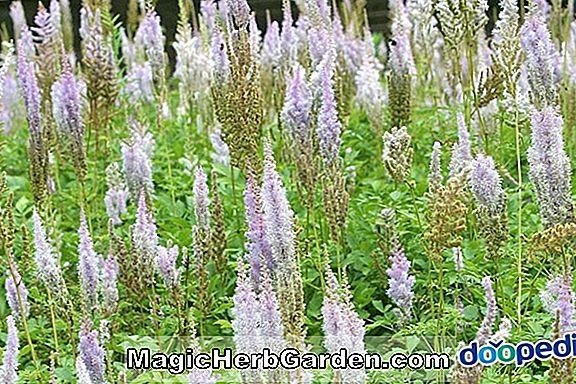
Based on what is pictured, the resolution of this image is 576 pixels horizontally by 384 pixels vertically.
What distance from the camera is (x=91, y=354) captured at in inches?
110

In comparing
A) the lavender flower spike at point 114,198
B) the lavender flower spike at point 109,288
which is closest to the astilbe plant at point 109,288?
the lavender flower spike at point 109,288

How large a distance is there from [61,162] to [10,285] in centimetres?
204

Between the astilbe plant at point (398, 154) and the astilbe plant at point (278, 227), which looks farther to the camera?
the astilbe plant at point (398, 154)

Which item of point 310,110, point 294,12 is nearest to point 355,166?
point 310,110

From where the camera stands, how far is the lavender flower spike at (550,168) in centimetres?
285

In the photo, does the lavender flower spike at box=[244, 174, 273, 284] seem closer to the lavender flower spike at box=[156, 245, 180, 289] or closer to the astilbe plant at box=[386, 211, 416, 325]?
the lavender flower spike at box=[156, 245, 180, 289]

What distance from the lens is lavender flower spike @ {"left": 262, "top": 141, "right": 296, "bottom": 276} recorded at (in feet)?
8.68

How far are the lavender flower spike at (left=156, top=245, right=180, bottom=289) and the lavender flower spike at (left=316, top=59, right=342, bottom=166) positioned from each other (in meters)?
0.59

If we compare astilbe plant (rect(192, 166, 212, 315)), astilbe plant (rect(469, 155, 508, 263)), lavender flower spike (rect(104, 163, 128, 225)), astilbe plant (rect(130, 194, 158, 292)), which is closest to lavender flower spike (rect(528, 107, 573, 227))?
astilbe plant (rect(469, 155, 508, 263))

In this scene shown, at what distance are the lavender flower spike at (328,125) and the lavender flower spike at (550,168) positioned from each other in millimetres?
691

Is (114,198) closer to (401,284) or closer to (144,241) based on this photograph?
(144,241)

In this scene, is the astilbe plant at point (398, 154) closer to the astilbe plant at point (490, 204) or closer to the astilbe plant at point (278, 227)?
the astilbe plant at point (490, 204)

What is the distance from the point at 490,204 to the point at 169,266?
3.36 feet

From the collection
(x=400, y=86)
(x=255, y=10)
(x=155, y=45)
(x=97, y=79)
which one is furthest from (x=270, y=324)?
(x=255, y=10)
